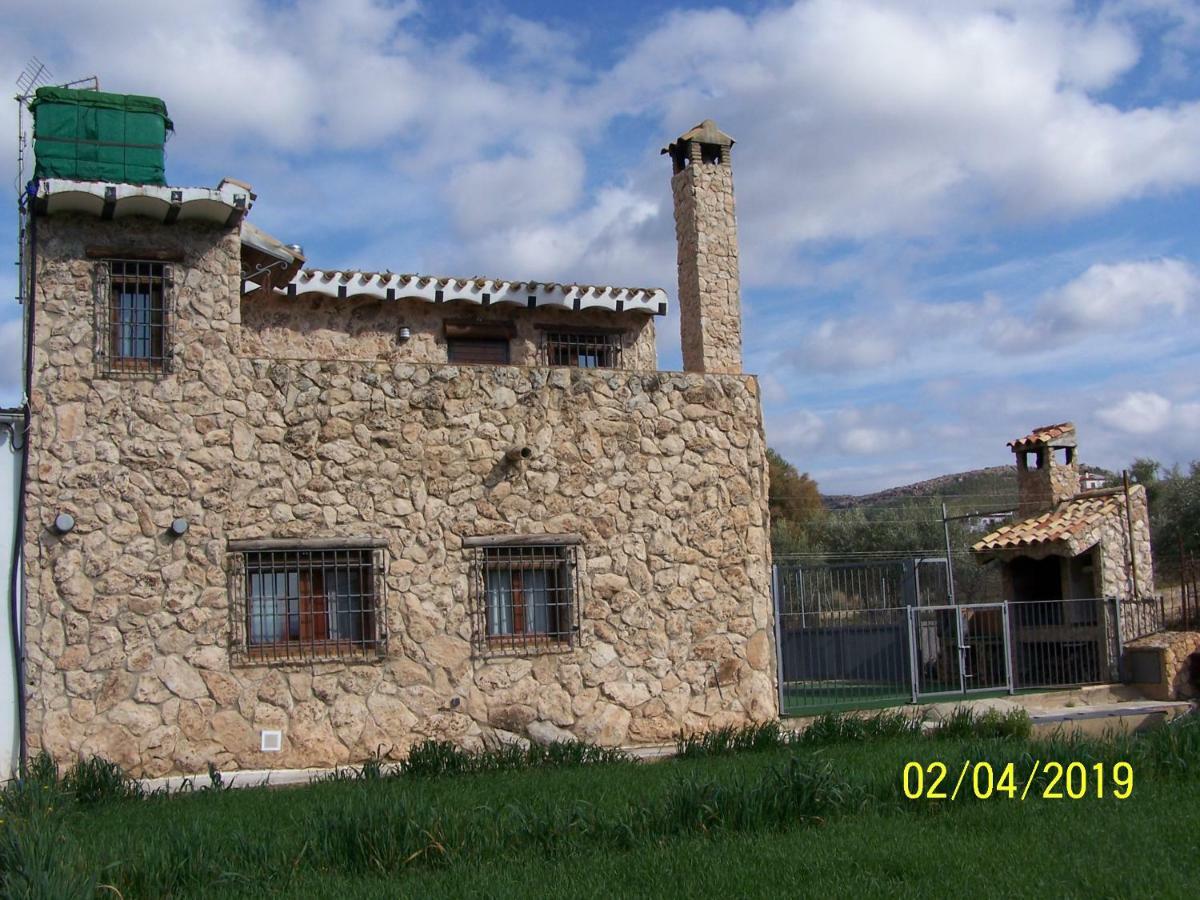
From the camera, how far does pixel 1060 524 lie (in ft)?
57.9

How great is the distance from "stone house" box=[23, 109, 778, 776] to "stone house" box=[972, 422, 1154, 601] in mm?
5739

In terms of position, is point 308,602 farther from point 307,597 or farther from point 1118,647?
point 1118,647

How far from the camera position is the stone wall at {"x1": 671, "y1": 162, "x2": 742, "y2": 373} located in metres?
15.7

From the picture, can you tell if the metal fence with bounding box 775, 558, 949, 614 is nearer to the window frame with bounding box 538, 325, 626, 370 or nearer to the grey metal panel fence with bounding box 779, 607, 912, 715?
the grey metal panel fence with bounding box 779, 607, 912, 715

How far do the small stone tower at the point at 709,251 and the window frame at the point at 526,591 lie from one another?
3652 millimetres

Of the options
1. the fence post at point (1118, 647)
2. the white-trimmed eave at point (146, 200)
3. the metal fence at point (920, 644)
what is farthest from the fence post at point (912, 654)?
the white-trimmed eave at point (146, 200)

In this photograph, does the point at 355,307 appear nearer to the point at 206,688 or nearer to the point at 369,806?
the point at 206,688

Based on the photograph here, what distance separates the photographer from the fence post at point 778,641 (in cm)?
1409

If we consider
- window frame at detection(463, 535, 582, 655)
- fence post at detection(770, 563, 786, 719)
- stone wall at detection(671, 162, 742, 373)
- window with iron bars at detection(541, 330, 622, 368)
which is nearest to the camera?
window frame at detection(463, 535, 582, 655)

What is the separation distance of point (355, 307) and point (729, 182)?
526 cm

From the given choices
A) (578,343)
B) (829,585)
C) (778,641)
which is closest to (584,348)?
(578,343)

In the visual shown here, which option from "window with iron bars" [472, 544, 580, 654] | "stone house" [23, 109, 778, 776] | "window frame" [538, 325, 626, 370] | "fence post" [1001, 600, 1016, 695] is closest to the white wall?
"stone house" [23, 109, 778, 776]

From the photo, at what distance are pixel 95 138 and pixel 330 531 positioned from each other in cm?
472

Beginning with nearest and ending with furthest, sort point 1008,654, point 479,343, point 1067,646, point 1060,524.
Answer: point 1008,654, point 479,343, point 1067,646, point 1060,524
